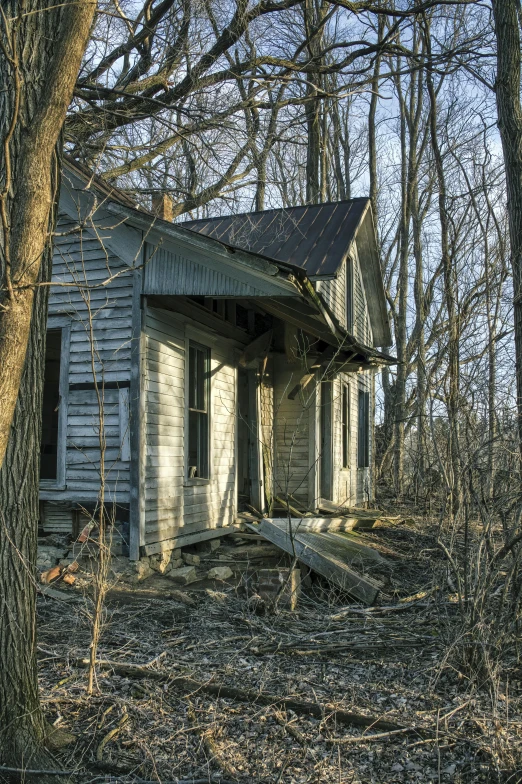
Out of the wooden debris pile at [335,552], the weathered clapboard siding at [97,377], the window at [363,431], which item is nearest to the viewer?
the wooden debris pile at [335,552]

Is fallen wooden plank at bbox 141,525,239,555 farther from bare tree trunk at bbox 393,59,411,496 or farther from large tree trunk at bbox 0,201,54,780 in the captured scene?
bare tree trunk at bbox 393,59,411,496

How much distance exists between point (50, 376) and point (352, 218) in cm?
651

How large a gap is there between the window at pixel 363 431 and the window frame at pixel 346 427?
1468 millimetres

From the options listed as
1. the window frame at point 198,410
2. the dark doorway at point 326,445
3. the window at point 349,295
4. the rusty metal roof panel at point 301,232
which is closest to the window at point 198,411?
the window frame at point 198,410

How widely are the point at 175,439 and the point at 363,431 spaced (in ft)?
28.6

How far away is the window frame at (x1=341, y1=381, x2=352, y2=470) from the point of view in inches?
555

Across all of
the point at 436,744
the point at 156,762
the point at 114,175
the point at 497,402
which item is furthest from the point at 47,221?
the point at 114,175

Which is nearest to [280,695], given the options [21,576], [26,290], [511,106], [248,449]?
[21,576]

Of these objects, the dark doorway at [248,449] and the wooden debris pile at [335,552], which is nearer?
the wooden debris pile at [335,552]

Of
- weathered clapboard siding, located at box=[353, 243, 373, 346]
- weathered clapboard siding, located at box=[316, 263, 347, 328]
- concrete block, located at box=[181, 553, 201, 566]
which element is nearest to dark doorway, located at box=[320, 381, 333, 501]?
weathered clapboard siding, located at box=[316, 263, 347, 328]

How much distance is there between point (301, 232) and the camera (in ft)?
40.4

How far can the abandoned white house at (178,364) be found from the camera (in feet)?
24.7

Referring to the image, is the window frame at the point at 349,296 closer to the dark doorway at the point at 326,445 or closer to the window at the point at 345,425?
the window at the point at 345,425

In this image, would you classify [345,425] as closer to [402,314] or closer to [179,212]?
[179,212]
